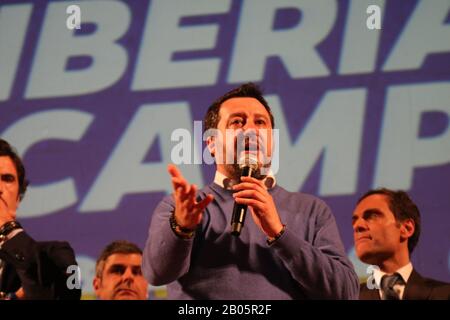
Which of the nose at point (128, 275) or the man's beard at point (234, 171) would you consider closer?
the man's beard at point (234, 171)

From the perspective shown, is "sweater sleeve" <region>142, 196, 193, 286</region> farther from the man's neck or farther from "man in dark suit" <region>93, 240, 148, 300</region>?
the man's neck

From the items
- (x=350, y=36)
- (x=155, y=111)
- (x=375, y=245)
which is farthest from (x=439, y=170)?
(x=155, y=111)

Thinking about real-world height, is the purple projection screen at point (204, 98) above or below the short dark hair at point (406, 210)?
above

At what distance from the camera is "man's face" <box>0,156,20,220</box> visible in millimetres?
3235

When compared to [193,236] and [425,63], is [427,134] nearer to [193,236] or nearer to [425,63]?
[425,63]

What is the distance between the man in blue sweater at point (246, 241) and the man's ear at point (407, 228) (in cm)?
90

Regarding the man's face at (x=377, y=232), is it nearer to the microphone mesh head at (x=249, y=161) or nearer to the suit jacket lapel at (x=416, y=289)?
the suit jacket lapel at (x=416, y=289)

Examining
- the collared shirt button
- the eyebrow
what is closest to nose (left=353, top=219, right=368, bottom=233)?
the eyebrow

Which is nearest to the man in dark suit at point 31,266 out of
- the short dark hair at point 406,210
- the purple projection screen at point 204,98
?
the purple projection screen at point 204,98

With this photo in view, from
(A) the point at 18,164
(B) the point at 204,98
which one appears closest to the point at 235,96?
(B) the point at 204,98

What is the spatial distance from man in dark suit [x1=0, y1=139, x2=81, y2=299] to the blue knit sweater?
0.73 metres

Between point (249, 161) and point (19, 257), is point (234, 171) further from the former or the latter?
point (19, 257)

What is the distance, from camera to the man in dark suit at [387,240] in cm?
318

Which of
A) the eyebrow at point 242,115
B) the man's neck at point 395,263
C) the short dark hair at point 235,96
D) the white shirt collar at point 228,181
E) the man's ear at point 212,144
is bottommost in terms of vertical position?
the man's neck at point 395,263
